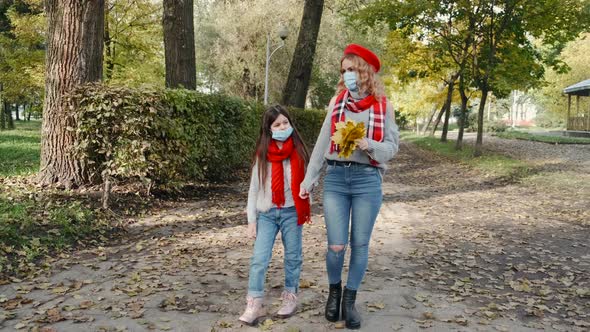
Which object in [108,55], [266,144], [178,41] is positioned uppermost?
[108,55]

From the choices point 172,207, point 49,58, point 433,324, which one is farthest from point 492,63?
point 433,324

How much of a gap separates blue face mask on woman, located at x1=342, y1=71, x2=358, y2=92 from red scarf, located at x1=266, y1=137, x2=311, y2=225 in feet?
2.13

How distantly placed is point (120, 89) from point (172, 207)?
2157mm

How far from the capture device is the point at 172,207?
8664 millimetres

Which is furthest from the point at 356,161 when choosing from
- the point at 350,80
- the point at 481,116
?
the point at 481,116

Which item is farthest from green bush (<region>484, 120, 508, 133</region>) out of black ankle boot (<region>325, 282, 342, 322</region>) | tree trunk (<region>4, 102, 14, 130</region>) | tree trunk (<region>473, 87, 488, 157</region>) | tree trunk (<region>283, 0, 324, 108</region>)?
black ankle boot (<region>325, 282, 342, 322</region>)

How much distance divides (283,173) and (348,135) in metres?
0.72

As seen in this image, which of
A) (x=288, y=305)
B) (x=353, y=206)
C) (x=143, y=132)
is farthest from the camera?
(x=143, y=132)

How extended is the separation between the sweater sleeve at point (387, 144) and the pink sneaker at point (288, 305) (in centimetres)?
136

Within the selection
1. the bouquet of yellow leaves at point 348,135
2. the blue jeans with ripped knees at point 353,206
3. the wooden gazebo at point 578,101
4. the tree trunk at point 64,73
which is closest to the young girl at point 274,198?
the blue jeans with ripped knees at point 353,206

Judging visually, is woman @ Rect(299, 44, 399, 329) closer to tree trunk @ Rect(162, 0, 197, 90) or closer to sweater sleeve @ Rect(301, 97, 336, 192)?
sweater sleeve @ Rect(301, 97, 336, 192)

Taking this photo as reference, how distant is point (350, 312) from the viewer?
3.84m

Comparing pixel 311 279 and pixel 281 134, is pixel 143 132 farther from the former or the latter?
pixel 281 134

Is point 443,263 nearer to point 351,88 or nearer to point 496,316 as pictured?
point 496,316
